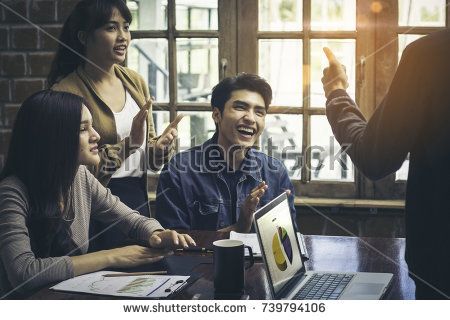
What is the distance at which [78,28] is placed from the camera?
235cm

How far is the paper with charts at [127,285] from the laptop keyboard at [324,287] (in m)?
0.29

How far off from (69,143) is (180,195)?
1.74 ft

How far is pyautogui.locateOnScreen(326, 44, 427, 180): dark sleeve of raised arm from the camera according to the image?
1.20 meters

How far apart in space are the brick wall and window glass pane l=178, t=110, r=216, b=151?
2.24 feet

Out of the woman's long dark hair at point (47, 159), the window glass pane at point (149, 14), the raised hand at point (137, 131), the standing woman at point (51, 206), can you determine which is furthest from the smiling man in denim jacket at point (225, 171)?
the window glass pane at point (149, 14)

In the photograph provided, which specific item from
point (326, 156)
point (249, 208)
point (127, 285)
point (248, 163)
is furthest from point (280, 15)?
point (127, 285)

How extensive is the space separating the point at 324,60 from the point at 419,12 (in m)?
0.46

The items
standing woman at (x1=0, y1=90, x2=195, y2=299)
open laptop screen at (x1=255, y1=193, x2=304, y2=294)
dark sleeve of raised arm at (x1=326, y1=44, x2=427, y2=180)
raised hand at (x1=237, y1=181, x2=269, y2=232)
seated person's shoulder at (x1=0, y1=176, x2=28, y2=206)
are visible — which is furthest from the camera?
raised hand at (x1=237, y1=181, x2=269, y2=232)

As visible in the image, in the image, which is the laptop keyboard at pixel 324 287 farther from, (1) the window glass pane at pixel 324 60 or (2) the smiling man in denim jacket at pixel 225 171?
(1) the window glass pane at pixel 324 60

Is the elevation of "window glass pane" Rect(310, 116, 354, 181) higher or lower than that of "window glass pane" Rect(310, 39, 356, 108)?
lower

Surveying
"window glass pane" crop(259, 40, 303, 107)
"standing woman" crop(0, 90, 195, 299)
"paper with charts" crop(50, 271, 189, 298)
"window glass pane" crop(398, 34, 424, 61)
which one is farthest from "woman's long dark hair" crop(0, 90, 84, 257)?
"window glass pane" crop(398, 34, 424, 61)

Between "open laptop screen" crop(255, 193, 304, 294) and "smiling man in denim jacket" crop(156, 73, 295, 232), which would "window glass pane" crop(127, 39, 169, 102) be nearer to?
"smiling man in denim jacket" crop(156, 73, 295, 232)

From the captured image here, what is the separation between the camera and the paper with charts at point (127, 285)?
1368 mm
